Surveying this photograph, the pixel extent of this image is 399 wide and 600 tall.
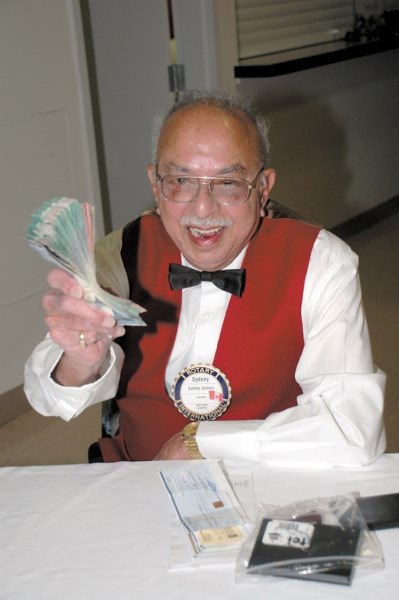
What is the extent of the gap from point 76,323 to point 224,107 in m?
0.62

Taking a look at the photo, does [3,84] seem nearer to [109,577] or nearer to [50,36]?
[50,36]

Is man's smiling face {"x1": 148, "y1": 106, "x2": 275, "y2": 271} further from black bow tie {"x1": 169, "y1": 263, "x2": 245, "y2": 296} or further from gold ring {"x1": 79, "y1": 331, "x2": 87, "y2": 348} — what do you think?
gold ring {"x1": 79, "y1": 331, "x2": 87, "y2": 348}

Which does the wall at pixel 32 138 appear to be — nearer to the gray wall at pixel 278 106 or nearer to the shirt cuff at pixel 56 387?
the gray wall at pixel 278 106

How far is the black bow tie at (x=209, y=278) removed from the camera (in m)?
1.62

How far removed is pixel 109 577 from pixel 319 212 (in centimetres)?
430

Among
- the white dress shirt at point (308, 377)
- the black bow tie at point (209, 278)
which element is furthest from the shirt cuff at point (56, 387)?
the black bow tie at point (209, 278)

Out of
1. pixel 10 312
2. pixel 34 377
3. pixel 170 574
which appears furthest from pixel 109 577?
pixel 10 312

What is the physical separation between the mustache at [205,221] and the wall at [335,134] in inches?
109

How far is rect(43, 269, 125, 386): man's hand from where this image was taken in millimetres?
1134

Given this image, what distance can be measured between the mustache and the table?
504 mm

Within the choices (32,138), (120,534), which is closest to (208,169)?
(120,534)

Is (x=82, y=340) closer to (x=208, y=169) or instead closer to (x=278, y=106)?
(x=208, y=169)

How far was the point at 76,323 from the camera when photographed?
1193 mm

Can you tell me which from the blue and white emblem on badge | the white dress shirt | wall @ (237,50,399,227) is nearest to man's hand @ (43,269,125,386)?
the white dress shirt
